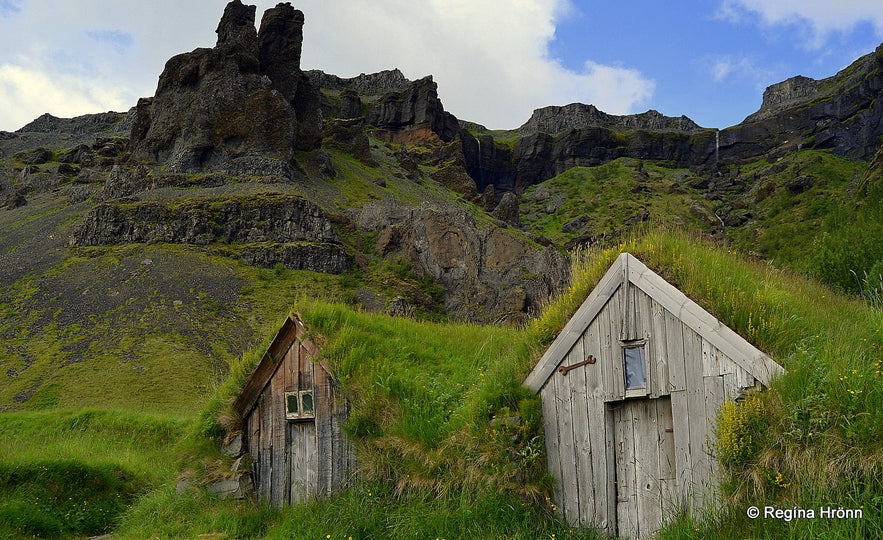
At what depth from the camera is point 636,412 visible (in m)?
9.64

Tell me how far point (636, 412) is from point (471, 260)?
70.1m

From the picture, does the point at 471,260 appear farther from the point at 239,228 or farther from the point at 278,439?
the point at 278,439

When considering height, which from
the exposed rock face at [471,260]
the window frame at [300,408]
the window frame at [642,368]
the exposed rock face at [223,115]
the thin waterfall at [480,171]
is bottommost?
the window frame at [300,408]

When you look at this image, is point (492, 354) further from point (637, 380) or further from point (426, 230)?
point (426, 230)

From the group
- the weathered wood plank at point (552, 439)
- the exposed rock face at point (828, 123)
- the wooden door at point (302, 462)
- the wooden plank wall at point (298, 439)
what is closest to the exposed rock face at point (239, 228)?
the wooden plank wall at point (298, 439)

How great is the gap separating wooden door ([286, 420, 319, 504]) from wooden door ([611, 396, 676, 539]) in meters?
5.64

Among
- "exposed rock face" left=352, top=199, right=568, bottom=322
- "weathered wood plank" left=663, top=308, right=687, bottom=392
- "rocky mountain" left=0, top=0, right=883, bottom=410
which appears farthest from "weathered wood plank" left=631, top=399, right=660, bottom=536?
"exposed rock face" left=352, top=199, right=568, bottom=322

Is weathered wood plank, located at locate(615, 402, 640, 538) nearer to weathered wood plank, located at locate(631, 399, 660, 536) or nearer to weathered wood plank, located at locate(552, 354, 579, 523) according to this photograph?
weathered wood plank, located at locate(631, 399, 660, 536)

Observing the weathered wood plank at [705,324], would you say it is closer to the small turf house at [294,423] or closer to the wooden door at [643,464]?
the wooden door at [643,464]

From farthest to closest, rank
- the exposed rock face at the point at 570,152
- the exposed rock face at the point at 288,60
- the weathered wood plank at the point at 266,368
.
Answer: the exposed rock face at the point at 570,152
the exposed rock face at the point at 288,60
the weathered wood plank at the point at 266,368

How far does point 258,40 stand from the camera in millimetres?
115250

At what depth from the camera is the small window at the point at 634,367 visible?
31.2 feet

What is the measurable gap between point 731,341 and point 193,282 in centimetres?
6098

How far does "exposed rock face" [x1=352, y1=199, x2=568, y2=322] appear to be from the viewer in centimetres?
7225
